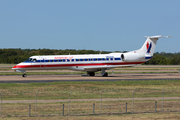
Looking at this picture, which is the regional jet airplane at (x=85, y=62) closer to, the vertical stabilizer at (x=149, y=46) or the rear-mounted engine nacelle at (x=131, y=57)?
the rear-mounted engine nacelle at (x=131, y=57)

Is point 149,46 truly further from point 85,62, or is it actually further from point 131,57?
point 85,62

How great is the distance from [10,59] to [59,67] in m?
76.8

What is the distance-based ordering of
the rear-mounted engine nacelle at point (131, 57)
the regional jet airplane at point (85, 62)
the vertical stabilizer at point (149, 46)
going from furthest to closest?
the vertical stabilizer at point (149, 46) < the rear-mounted engine nacelle at point (131, 57) < the regional jet airplane at point (85, 62)

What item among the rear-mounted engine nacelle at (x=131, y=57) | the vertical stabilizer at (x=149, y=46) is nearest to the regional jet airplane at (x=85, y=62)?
the rear-mounted engine nacelle at (x=131, y=57)

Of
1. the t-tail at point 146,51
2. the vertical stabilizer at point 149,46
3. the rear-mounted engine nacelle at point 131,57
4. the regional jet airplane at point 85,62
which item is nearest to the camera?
the regional jet airplane at point 85,62

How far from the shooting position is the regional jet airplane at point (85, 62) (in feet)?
163

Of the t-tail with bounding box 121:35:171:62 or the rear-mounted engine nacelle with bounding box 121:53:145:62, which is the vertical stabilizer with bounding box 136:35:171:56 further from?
the rear-mounted engine nacelle with bounding box 121:53:145:62

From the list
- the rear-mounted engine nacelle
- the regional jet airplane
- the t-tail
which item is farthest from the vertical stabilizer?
the rear-mounted engine nacelle

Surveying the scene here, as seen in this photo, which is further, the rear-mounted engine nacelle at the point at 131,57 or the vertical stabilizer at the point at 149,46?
the vertical stabilizer at the point at 149,46

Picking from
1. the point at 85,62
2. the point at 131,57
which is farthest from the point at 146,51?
the point at 85,62

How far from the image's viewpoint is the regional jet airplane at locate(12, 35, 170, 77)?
49.6m

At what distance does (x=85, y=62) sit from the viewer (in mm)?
52344

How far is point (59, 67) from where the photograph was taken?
2000 inches

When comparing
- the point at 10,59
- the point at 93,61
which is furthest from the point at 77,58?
the point at 10,59
